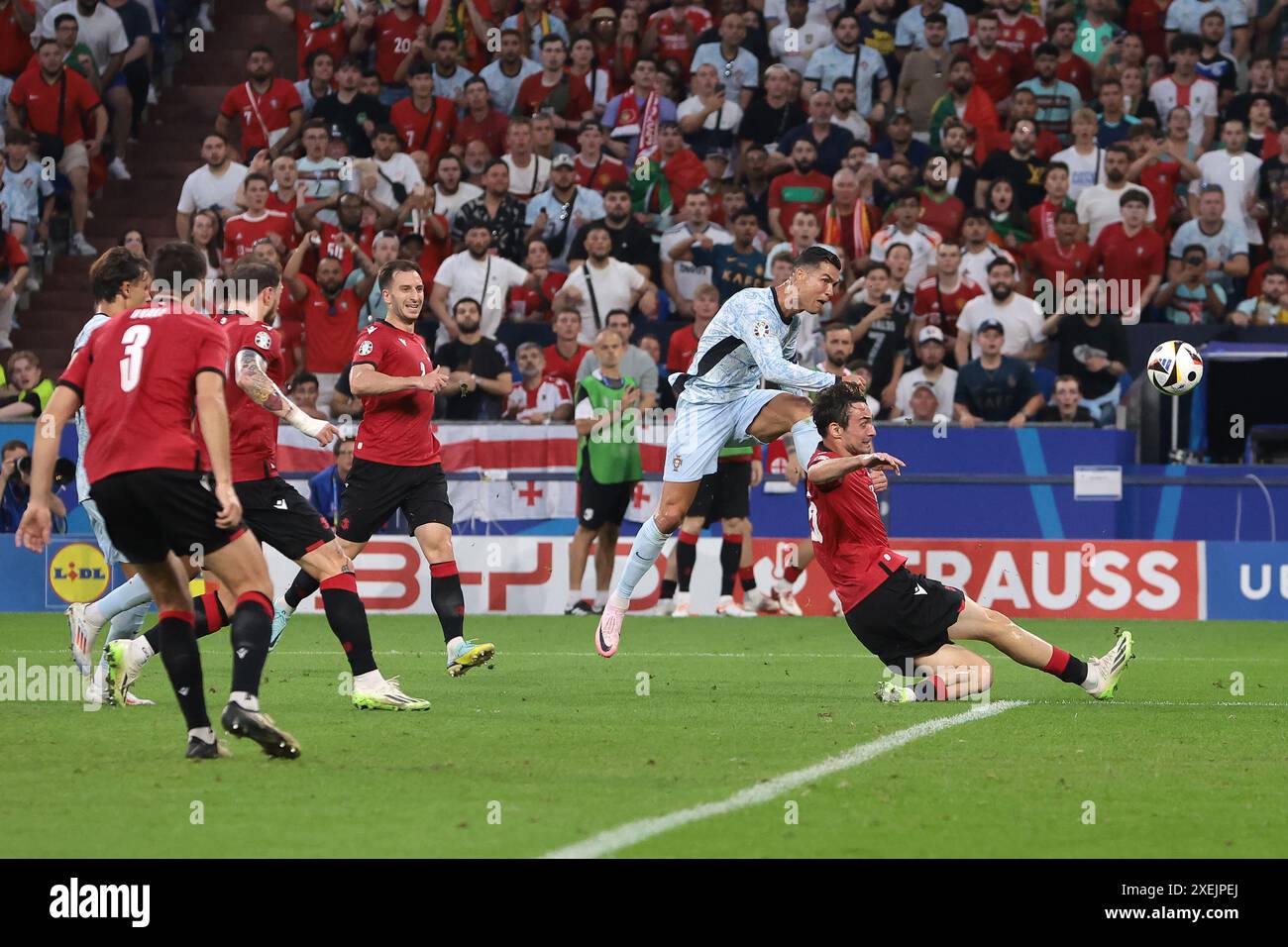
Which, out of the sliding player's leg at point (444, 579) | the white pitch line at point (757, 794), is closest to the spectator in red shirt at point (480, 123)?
the sliding player's leg at point (444, 579)

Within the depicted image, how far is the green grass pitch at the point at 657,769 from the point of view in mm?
6086

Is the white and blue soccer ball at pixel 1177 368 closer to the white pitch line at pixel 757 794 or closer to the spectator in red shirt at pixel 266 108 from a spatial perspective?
the white pitch line at pixel 757 794

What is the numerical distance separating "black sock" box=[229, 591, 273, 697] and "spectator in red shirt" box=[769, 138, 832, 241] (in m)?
13.0

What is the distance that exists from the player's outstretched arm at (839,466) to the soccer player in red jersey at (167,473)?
3.04m

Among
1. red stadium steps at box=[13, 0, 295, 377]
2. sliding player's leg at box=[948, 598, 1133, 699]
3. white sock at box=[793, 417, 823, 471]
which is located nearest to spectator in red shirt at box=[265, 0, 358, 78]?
red stadium steps at box=[13, 0, 295, 377]

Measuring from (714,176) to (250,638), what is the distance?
44.7 feet

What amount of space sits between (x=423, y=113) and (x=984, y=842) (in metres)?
16.8

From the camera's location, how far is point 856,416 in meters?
9.76

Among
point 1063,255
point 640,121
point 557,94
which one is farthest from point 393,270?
point 557,94

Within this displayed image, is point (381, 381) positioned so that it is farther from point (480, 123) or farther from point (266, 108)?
point (266, 108)

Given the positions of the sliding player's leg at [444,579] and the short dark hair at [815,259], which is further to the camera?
the short dark hair at [815,259]

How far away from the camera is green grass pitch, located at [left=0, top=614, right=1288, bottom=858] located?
6.09 meters

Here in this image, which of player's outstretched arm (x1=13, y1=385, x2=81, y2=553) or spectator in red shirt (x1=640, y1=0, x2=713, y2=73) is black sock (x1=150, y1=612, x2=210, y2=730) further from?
Answer: spectator in red shirt (x1=640, y1=0, x2=713, y2=73)

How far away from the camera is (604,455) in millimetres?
16734
